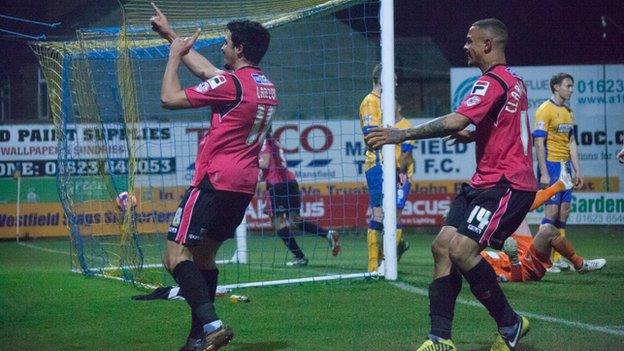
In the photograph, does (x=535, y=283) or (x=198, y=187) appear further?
(x=535, y=283)

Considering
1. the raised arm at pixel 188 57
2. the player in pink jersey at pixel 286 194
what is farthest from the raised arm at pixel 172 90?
the player in pink jersey at pixel 286 194

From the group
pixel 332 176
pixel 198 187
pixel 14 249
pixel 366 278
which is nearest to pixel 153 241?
pixel 14 249

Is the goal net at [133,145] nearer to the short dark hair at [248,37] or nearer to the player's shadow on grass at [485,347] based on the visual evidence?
the short dark hair at [248,37]

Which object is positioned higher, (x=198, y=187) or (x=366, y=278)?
(x=198, y=187)

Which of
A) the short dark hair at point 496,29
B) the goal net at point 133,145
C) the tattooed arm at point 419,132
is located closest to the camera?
the tattooed arm at point 419,132

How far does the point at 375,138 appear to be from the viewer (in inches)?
245

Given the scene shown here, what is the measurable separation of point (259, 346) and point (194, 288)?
0.85 metres

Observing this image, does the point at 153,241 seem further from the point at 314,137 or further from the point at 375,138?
the point at 375,138

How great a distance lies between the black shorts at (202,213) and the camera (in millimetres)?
6672

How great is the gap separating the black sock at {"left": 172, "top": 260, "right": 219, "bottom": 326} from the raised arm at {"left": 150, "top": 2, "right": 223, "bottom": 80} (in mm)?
1357

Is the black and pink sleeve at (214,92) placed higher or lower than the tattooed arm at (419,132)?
higher

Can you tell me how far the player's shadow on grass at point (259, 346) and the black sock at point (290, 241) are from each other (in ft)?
18.7

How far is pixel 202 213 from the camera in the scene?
6668mm

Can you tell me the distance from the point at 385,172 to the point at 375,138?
455 centimetres
